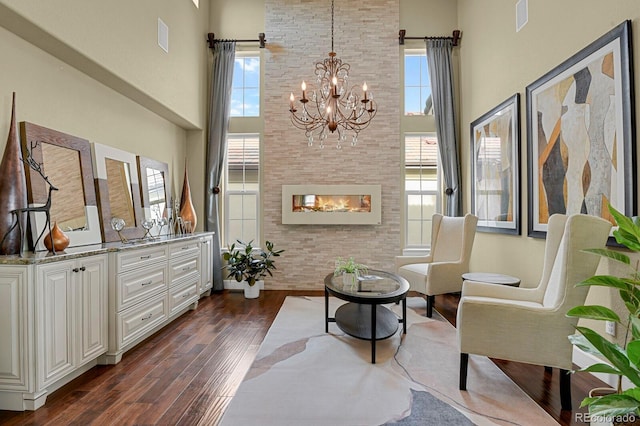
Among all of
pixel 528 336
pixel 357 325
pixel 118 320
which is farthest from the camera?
pixel 357 325

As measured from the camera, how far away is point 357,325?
3102mm

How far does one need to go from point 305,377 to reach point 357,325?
0.89 m

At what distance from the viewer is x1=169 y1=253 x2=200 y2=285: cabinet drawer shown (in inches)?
137

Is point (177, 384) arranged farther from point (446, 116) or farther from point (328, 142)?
point (446, 116)

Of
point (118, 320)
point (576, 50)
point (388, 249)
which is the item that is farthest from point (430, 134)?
point (118, 320)

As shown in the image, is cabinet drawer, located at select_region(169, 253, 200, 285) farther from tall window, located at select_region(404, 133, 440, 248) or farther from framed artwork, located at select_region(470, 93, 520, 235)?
framed artwork, located at select_region(470, 93, 520, 235)

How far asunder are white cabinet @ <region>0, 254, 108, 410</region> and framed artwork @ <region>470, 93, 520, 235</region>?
4.08m

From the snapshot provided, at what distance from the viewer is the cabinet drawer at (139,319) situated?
2.66m

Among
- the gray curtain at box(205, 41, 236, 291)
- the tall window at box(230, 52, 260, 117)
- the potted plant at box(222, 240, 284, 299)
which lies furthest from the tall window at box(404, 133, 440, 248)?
the gray curtain at box(205, 41, 236, 291)

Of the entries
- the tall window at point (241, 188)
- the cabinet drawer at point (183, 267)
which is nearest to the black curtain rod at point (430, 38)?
the tall window at point (241, 188)

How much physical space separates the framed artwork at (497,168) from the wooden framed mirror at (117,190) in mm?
4175

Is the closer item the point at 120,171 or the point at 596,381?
the point at 596,381

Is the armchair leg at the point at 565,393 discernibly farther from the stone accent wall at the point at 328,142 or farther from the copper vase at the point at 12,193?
the copper vase at the point at 12,193

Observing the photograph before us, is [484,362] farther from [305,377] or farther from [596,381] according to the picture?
[305,377]
